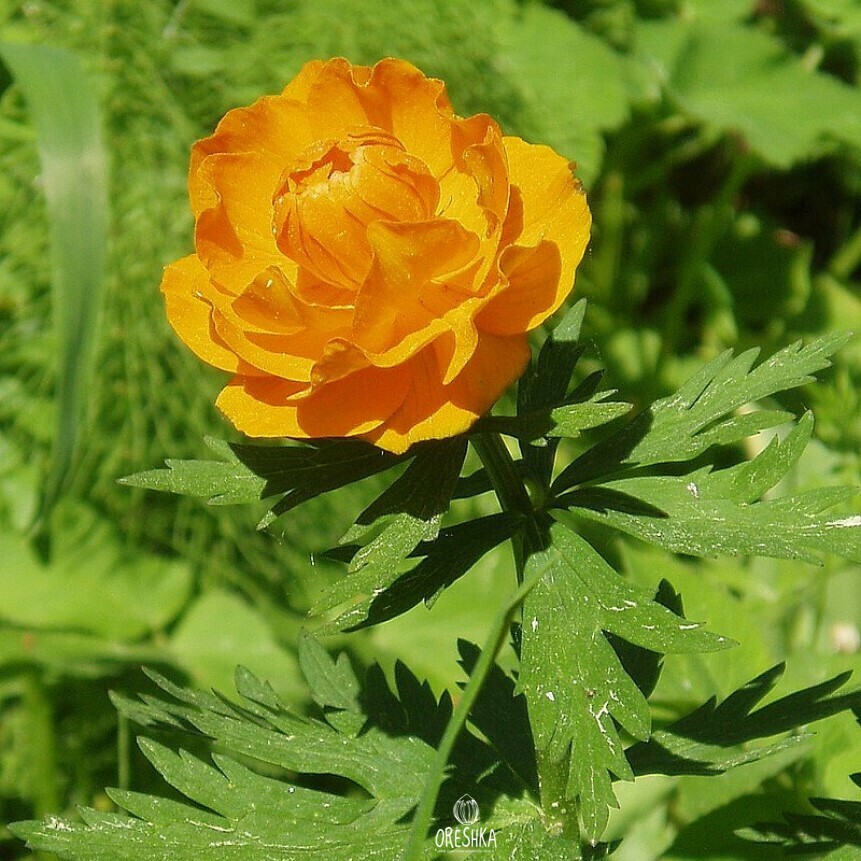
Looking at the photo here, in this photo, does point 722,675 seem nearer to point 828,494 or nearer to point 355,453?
point 828,494

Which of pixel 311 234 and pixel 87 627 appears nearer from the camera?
pixel 311 234

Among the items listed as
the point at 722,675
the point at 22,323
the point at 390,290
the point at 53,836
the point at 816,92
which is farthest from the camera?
the point at 816,92

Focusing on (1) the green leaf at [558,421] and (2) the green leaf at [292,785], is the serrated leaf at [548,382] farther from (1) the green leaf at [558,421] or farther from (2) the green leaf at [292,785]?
(2) the green leaf at [292,785]

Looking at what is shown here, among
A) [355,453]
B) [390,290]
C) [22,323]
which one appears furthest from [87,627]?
[390,290]

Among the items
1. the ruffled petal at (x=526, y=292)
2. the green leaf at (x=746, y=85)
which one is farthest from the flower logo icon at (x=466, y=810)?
the green leaf at (x=746, y=85)

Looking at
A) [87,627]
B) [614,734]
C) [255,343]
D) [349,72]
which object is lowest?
[87,627]

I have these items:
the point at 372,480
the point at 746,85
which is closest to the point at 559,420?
the point at 372,480

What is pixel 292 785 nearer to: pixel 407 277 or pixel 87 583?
pixel 407 277
